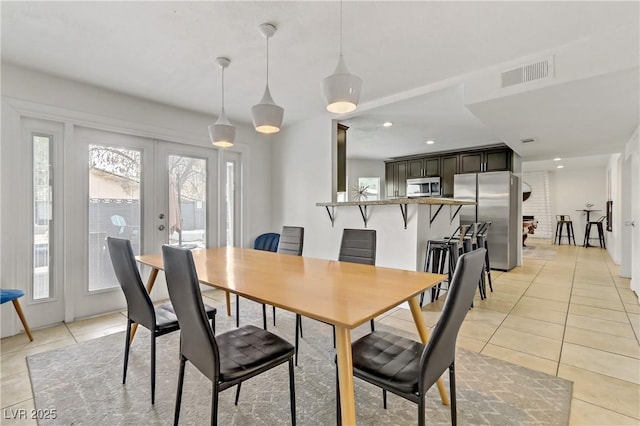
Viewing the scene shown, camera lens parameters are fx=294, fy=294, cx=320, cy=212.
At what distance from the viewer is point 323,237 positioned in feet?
13.9

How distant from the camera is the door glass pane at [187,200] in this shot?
3.80 meters

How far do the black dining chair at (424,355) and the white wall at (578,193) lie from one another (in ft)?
35.1

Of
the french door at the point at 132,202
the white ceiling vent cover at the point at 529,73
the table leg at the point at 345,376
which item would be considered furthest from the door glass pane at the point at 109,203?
the white ceiling vent cover at the point at 529,73

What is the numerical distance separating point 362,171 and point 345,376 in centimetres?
712

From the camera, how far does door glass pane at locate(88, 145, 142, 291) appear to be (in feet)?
10.6

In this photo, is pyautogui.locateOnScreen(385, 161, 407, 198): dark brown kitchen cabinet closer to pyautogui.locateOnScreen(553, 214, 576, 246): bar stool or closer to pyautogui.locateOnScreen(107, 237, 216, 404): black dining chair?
pyautogui.locateOnScreen(553, 214, 576, 246): bar stool

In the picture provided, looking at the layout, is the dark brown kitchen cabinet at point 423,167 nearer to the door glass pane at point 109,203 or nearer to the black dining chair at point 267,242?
the black dining chair at point 267,242

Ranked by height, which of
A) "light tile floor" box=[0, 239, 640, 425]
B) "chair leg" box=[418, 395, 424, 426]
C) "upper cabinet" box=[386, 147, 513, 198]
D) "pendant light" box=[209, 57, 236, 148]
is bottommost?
"light tile floor" box=[0, 239, 640, 425]

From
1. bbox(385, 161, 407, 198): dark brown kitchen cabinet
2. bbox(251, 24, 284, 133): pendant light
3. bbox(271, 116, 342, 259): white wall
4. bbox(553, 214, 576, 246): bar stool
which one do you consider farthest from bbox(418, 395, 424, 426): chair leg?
bbox(553, 214, 576, 246): bar stool

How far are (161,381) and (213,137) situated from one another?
6.20 feet

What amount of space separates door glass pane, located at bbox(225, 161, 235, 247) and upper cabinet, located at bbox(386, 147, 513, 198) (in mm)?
4286

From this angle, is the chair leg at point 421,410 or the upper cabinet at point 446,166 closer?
the chair leg at point 421,410

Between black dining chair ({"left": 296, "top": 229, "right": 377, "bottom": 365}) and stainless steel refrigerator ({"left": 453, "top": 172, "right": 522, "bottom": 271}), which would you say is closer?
black dining chair ({"left": 296, "top": 229, "right": 377, "bottom": 365})

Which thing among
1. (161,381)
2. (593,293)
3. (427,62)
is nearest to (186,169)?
(161,381)
